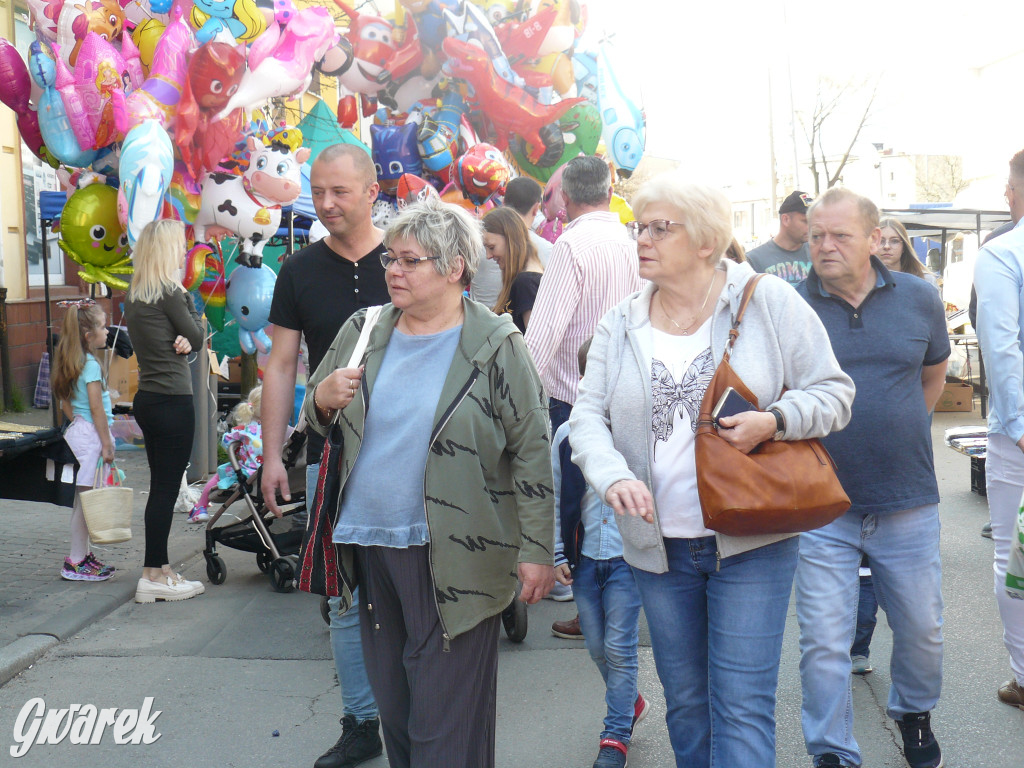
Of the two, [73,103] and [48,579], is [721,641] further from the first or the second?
[73,103]

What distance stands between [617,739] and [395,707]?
1090mm

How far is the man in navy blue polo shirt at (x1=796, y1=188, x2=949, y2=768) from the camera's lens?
3.40 meters

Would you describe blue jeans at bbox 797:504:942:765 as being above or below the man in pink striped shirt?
below

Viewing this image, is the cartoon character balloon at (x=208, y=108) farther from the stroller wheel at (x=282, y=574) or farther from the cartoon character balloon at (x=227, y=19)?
the stroller wheel at (x=282, y=574)

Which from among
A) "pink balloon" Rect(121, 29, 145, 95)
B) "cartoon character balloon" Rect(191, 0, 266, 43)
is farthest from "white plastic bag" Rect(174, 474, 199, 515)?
"cartoon character balloon" Rect(191, 0, 266, 43)

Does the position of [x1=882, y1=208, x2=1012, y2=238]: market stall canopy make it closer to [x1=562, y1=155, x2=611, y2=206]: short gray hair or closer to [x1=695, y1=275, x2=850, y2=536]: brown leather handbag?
[x1=562, y1=155, x2=611, y2=206]: short gray hair

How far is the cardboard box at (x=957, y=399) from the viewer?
13539 mm

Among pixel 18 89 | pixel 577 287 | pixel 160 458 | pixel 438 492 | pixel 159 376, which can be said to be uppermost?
pixel 18 89

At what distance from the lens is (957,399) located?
44.7 feet

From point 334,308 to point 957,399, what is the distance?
11.8 meters

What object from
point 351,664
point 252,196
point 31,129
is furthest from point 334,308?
point 31,129

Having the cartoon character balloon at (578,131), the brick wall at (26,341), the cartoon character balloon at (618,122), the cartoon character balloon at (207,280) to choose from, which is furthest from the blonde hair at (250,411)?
the brick wall at (26,341)

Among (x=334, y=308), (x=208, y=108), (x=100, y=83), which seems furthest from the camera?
(x=208, y=108)

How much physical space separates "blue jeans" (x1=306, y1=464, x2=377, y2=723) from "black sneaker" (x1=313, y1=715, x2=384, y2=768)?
0.09ft
